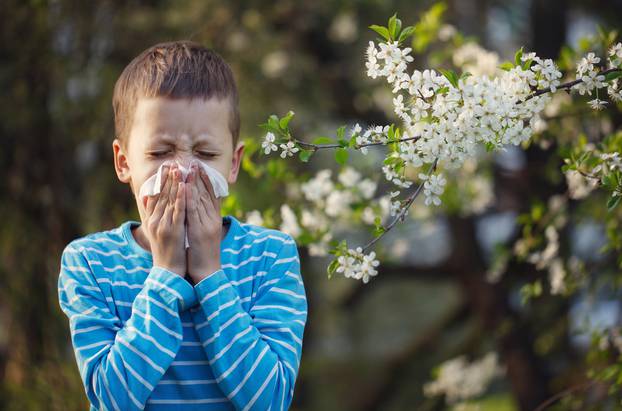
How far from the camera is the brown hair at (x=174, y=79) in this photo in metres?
1.82

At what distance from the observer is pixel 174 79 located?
1.83 meters

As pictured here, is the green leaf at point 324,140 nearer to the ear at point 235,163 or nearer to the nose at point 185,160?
the ear at point 235,163

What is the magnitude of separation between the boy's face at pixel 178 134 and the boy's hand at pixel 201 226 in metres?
0.05

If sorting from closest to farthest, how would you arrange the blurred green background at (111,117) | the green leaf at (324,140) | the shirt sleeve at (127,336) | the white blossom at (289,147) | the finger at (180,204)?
1. the shirt sleeve at (127,336)
2. the finger at (180,204)
3. the white blossom at (289,147)
4. the green leaf at (324,140)
5. the blurred green background at (111,117)

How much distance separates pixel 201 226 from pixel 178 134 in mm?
208

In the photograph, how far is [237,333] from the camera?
167 cm

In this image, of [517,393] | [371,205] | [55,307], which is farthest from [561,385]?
[55,307]

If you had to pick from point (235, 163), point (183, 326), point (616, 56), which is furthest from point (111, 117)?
point (616, 56)

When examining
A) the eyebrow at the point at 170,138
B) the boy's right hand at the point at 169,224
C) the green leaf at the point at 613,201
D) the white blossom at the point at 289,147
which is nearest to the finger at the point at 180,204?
the boy's right hand at the point at 169,224

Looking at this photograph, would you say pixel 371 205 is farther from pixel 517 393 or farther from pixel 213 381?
pixel 517 393

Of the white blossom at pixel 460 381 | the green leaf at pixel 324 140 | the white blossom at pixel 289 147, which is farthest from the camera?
the white blossom at pixel 460 381

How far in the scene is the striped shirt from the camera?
5.40 ft

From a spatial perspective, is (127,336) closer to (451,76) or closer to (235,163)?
(235,163)

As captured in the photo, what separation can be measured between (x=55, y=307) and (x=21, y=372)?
0.44 metres
